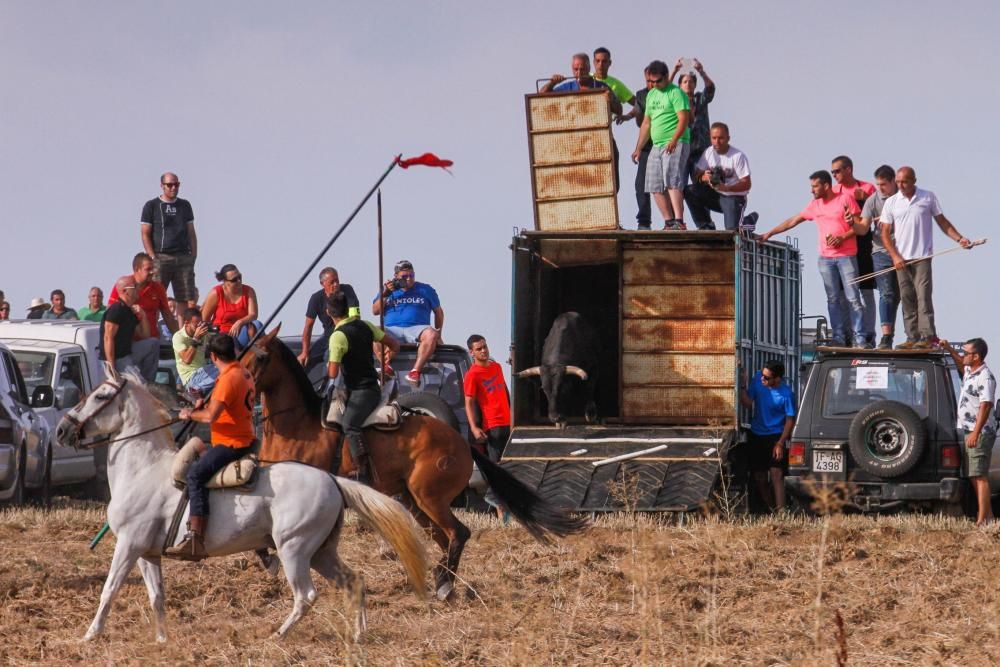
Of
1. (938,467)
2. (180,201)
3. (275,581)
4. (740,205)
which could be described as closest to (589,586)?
(275,581)

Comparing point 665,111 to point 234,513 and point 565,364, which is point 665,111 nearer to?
point 565,364

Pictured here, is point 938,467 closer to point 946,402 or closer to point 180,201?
point 946,402

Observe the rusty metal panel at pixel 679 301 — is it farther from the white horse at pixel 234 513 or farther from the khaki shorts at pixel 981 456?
the white horse at pixel 234 513

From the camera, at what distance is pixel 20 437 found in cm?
1603

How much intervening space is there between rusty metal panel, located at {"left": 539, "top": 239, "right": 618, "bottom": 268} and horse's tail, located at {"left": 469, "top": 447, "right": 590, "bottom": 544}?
5.76m

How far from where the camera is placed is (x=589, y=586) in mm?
11852

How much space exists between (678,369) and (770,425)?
1.18 meters

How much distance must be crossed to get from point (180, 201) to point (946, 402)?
8.14 metres

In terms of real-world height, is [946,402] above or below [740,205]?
below

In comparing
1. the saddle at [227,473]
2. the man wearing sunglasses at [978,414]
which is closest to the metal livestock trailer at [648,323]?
the man wearing sunglasses at [978,414]

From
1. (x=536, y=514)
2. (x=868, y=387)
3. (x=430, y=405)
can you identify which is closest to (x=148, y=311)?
(x=430, y=405)

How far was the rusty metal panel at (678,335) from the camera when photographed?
1744cm

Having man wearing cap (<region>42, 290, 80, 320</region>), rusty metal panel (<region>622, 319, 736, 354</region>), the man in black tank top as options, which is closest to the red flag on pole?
the man in black tank top

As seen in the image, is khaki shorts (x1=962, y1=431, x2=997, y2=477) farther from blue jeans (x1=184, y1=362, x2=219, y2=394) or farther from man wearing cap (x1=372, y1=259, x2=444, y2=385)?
blue jeans (x1=184, y1=362, x2=219, y2=394)
